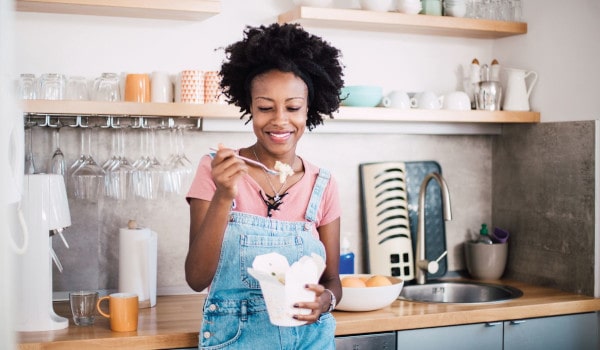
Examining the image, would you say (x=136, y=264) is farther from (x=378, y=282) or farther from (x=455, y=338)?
(x=455, y=338)

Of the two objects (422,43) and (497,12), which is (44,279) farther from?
(497,12)

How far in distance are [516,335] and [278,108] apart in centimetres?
146

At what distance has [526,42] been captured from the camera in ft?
11.2

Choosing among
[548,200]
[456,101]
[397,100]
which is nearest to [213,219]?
[397,100]

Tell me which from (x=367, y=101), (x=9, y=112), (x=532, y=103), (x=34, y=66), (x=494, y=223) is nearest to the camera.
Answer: (x=9, y=112)

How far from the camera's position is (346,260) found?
3.19 m

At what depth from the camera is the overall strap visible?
7.25 ft

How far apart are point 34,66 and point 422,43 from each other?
1684 mm

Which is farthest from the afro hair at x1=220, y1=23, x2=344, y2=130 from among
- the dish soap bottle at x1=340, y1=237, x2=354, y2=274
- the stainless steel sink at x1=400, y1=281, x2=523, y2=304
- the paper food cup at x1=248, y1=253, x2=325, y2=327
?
the stainless steel sink at x1=400, y1=281, x2=523, y2=304

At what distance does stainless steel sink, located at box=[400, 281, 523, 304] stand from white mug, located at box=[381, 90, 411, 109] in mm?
774

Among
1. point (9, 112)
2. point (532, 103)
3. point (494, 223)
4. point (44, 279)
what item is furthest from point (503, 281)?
point (9, 112)

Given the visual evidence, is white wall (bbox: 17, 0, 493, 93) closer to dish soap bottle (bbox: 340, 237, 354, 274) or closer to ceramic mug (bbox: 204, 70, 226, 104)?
ceramic mug (bbox: 204, 70, 226, 104)

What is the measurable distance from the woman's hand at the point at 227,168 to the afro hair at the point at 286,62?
0.34 metres

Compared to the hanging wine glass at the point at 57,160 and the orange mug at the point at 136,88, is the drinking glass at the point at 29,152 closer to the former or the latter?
the hanging wine glass at the point at 57,160
